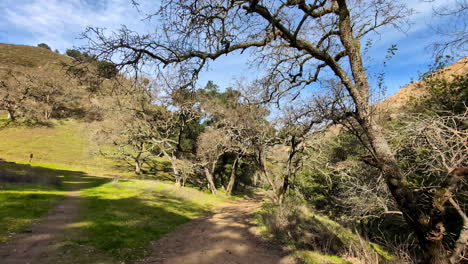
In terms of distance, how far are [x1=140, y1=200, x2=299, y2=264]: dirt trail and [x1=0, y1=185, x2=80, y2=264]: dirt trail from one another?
2764mm

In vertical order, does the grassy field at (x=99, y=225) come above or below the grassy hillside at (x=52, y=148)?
below

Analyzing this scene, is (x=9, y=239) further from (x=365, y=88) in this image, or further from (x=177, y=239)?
(x=365, y=88)

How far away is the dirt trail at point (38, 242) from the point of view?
5781mm

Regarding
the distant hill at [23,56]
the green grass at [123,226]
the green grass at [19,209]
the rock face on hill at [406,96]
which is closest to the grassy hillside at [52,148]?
the green grass at [19,209]

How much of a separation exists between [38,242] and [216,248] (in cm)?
564

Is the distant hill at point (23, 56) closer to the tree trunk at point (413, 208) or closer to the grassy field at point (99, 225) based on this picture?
the grassy field at point (99, 225)

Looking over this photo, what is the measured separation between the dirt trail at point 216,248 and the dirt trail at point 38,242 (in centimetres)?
276

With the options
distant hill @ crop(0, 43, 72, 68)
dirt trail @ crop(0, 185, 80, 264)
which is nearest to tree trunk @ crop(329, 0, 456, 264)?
dirt trail @ crop(0, 185, 80, 264)

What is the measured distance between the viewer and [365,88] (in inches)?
190

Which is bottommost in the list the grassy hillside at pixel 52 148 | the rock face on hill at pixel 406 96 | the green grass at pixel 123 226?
the green grass at pixel 123 226

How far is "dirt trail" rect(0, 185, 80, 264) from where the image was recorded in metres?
5.78

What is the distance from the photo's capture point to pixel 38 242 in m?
6.83

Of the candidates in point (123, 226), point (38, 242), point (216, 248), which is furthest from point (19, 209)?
point (216, 248)

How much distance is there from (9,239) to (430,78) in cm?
2100
